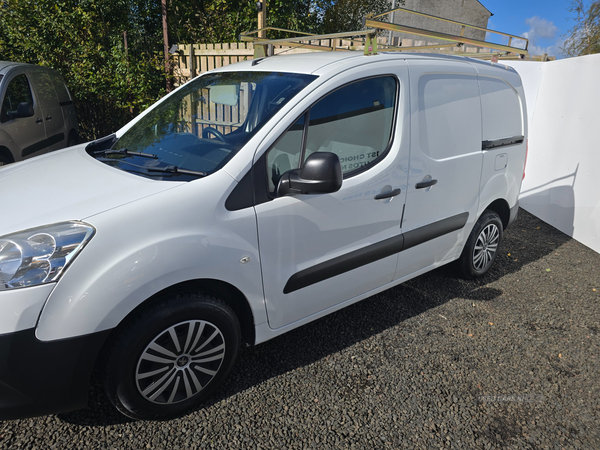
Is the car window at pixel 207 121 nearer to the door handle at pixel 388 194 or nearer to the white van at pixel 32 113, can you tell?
the door handle at pixel 388 194

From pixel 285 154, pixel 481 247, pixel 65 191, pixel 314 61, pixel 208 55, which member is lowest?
pixel 481 247

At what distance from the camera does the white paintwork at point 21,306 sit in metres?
1.64

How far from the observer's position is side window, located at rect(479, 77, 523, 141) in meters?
3.39

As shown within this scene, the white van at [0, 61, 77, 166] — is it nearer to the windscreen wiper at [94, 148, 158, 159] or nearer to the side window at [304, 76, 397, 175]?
the windscreen wiper at [94, 148, 158, 159]

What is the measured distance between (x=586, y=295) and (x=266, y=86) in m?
3.39

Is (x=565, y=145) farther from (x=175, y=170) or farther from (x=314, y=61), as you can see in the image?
(x=175, y=170)

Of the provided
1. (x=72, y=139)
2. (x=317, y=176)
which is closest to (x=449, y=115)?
(x=317, y=176)

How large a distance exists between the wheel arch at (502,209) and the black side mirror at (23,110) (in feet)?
17.3

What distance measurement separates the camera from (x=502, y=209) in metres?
3.94

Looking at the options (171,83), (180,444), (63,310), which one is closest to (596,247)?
(180,444)

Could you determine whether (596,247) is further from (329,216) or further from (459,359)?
(329,216)

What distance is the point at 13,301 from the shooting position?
1.64 meters

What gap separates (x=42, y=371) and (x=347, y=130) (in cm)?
198

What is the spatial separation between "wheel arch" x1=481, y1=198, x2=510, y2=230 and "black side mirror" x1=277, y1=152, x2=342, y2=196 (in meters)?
2.19
